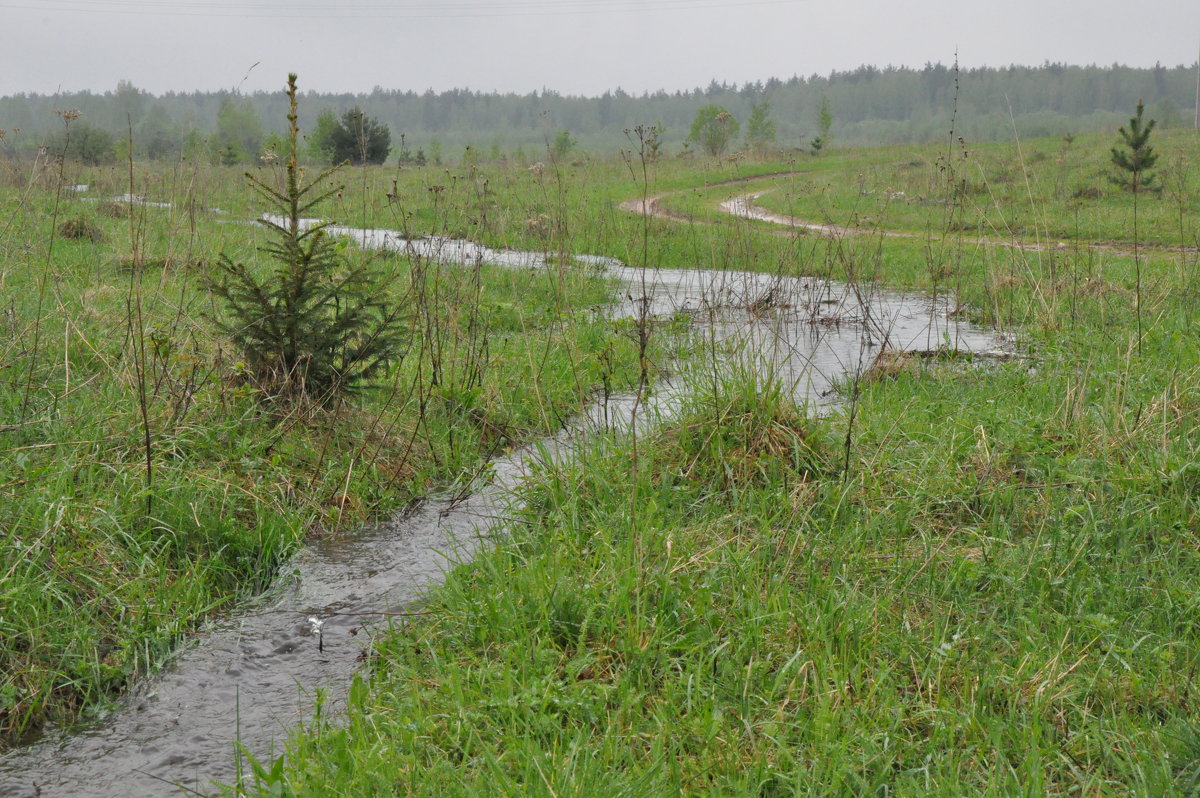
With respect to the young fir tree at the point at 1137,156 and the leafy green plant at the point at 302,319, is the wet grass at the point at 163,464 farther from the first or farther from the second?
the young fir tree at the point at 1137,156

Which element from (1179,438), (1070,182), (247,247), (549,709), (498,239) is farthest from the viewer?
(1070,182)

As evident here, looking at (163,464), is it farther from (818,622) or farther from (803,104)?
(803,104)

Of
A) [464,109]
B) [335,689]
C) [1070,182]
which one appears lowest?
[335,689]

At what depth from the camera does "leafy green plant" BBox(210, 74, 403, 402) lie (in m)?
4.53

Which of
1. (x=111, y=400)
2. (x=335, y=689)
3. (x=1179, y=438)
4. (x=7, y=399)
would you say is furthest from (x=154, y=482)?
(x=1179, y=438)

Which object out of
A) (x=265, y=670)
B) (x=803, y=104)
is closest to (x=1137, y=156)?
(x=265, y=670)

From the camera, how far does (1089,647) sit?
294 centimetres

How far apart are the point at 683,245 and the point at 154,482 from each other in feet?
32.8

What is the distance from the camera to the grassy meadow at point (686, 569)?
2484mm

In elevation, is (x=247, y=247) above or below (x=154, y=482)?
above

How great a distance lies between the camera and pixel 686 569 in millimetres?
3391

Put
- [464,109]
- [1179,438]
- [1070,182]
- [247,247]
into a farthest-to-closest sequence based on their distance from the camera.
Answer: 1. [464,109]
2. [1070,182]
3. [247,247]
4. [1179,438]

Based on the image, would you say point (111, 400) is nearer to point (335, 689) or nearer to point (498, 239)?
point (335, 689)

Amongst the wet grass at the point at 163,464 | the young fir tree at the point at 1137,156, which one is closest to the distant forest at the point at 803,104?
the young fir tree at the point at 1137,156
